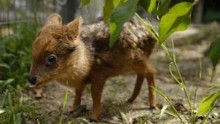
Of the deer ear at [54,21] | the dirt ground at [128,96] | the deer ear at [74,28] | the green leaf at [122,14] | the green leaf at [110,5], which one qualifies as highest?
the deer ear at [54,21]

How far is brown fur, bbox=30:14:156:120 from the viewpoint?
3701 mm

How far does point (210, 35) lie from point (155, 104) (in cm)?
398

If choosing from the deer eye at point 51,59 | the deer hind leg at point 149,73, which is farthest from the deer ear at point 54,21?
the deer hind leg at point 149,73

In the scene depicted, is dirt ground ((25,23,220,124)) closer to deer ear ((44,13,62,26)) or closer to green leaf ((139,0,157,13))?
deer ear ((44,13,62,26))

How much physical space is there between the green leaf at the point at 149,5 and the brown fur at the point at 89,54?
1427 millimetres

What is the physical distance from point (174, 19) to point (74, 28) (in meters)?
1.65

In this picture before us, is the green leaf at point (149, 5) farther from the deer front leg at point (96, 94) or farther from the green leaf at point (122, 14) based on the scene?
the deer front leg at point (96, 94)

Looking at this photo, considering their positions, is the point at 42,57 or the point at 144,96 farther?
the point at 144,96

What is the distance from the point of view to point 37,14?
5.94m

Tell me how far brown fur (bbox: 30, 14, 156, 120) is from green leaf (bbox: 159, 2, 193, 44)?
5.14 ft

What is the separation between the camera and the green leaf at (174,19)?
7.32ft

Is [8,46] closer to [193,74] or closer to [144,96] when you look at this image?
[144,96]

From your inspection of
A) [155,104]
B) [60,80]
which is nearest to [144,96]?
[155,104]

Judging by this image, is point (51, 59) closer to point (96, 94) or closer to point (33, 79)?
point (33, 79)
